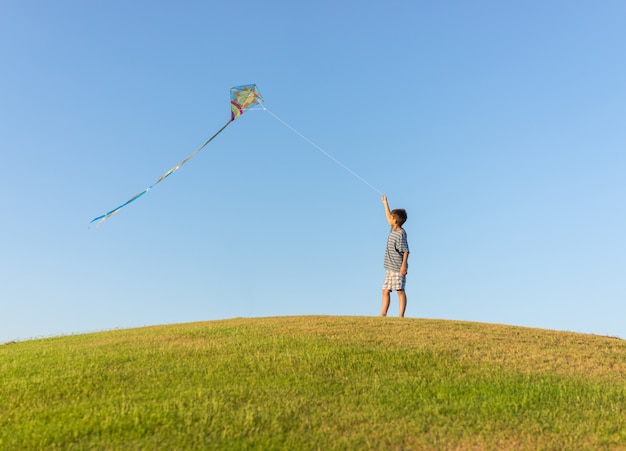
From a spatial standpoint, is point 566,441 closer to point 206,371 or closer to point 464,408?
point 464,408

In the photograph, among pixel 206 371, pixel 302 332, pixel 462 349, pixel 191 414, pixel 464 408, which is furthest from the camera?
pixel 302 332

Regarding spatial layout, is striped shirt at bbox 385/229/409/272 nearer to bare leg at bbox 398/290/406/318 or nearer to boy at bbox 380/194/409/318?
boy at bbox 380/194/409/318

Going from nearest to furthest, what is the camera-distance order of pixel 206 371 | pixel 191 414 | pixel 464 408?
pixel 191 414
pixel 464 408
pixel 206 371

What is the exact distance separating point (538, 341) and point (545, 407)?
4.66 metres

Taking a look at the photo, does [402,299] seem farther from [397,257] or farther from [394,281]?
[397,257]

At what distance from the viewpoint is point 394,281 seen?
16.1 meters

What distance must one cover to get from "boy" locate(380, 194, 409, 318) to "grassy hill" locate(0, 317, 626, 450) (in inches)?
74.7

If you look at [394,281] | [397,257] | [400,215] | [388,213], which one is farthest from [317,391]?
[388,213]

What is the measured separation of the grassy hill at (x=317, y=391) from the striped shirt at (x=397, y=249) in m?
2.21

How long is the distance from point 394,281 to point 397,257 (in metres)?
0.64

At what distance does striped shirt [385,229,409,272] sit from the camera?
16.1 m

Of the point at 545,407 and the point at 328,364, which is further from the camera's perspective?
the point at 328,364

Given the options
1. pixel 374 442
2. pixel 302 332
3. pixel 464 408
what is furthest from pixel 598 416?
pixel 302 332

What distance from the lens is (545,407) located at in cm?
967
